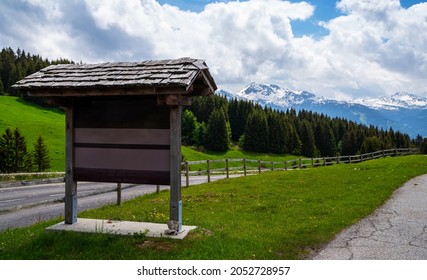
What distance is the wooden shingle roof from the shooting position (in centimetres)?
825

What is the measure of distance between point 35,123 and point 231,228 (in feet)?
258

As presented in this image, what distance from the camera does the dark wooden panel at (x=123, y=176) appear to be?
8.86m

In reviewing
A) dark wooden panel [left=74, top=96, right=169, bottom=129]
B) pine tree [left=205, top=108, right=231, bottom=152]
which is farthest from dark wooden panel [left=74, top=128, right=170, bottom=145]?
pine tree [left=205, top=108, right=231, bottom=152]

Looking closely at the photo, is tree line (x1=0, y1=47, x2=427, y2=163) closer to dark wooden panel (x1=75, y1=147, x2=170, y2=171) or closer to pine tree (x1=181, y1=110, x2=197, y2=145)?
pine tree (x1=181, y1=110, x2=197, y2=145)

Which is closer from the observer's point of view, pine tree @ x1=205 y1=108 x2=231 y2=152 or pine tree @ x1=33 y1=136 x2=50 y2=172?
pine tree @ x1=33 y1=136 x2=50 y2=172

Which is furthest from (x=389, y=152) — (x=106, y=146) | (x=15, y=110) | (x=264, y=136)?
(x=15, y=110)

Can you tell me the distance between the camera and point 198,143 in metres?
111

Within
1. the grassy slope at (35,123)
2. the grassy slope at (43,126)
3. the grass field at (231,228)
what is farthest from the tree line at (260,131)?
the grass field at (231,228)

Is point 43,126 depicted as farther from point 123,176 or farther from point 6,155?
point 123,176

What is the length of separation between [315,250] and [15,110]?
9217 cm

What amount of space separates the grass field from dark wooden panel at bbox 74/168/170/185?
52.8 inches

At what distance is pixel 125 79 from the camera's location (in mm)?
8594

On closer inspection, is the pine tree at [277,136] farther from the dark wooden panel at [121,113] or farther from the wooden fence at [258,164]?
the dark wooden panel at [121,113]

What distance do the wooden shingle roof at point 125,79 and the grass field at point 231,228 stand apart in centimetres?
342
